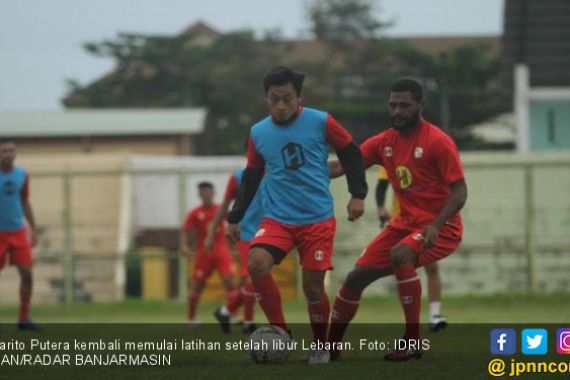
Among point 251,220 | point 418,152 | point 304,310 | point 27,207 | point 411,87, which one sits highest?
point 411,87

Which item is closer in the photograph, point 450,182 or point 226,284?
point 450,182

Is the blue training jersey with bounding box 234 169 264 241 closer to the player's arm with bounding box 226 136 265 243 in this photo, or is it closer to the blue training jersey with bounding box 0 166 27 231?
the blue training jersey with bounding box 0 166 27 231

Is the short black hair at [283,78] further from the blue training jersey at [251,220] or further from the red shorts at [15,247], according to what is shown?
the red shorts at [15,247]

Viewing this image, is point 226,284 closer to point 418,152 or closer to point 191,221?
point 191,221

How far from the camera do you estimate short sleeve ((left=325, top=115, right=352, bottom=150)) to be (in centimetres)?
978

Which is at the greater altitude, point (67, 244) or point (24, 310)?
point (67, 244)

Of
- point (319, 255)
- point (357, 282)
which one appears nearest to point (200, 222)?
point (357, 282)

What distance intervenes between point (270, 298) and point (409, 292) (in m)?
1.05

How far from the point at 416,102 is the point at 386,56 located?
47644 mm

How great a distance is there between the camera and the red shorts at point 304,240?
966 cm

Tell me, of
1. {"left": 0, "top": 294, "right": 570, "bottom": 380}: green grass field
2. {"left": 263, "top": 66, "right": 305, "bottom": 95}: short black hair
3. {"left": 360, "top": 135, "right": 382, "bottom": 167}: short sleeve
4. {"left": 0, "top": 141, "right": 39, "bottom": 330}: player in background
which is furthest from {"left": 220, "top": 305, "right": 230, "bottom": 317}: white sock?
{"left": 263, "top": 66, "right": 305, "bottom": 95}: short black hair

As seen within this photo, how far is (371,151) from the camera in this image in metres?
10.4

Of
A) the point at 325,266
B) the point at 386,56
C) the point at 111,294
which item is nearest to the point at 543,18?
the point at 111,294

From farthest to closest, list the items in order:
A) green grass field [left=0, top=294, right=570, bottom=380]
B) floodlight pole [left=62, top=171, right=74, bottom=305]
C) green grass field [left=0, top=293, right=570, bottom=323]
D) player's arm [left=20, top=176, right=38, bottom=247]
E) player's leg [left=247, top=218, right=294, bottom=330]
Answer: floodlight pole [left=62, top=171, right=74, bottom=305]
green grass field [left=0, top=293, right=570, bottom=323]
player's arm [left=20, top=176, right=38, bottom=247]
player's leg [left=247, top=218, right=294, bottom=330]
green grass field [left=0, top=294, right=570, bottom=380]
